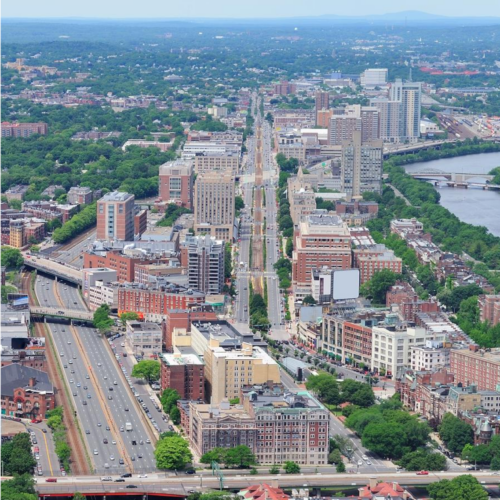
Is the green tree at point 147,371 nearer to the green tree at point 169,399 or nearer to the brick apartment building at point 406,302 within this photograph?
the green tree at point 169,399

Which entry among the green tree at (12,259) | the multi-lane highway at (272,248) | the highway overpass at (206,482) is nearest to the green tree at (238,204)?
the multi-lane highway at (272,248)

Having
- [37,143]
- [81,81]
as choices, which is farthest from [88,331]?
[81,81]

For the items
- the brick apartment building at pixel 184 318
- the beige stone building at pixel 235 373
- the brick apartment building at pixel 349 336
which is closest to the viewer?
the beige stone building at pixel 235 373

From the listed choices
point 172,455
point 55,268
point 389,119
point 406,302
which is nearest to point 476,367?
point 406,302

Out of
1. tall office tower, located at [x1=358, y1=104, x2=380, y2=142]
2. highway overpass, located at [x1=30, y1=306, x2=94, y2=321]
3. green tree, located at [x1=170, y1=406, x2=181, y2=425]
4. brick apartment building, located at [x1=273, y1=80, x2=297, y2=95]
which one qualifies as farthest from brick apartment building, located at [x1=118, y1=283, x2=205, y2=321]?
brick apartment building, located at [x1=273, y1=80, x2=297, y2=95]

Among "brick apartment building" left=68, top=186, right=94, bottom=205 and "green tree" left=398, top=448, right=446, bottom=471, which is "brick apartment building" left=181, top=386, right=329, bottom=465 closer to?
"green tree" left=398, top=448, right=446, bottom=471

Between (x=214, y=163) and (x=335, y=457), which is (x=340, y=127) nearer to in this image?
(x=214, y=163)
